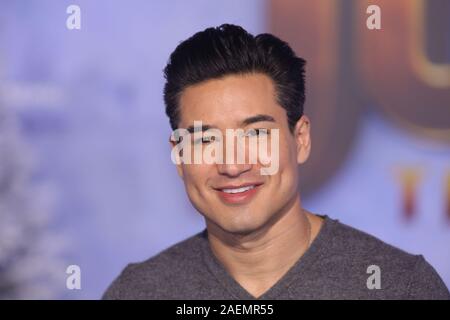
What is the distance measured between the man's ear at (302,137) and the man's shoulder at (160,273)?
466mm

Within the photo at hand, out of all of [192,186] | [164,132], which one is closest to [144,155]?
[164,132]

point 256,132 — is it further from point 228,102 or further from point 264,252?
point 264,252

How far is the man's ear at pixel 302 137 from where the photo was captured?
240 cm

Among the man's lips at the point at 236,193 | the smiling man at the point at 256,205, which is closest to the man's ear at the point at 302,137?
the smiling man at the point at 256,205

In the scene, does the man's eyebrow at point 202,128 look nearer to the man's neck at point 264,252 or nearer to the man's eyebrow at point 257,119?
the man's eyebrow at point 257,119

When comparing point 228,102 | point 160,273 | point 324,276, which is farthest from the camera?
point 160,273

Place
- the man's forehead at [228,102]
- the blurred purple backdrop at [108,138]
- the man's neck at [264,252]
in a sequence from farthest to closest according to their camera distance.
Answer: the blurred purple backdrop at [108,138] < the man's neck at [264,252] < the man's forehead at [228,102]

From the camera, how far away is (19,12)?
3188mm

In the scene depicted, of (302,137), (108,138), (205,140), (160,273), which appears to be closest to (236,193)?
(205,140)

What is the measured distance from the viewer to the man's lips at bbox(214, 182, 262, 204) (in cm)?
224

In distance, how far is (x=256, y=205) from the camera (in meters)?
2.27

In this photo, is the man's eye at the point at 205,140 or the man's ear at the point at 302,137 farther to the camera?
the man's ear at the point at 302,137

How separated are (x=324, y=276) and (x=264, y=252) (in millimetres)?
213

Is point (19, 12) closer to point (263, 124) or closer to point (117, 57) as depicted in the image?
point (117, 57)
